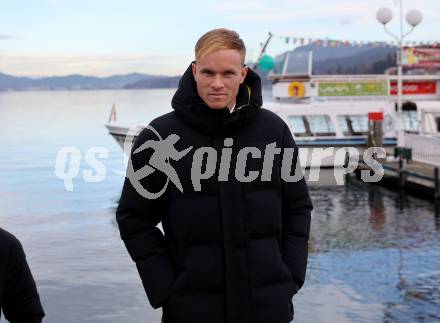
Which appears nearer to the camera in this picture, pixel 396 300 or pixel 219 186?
pixel 219 186

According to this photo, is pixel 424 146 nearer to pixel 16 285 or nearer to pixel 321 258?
pixel 321 258

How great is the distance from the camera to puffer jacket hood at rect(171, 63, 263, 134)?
3.09 m

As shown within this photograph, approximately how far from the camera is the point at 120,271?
1306 centimetres

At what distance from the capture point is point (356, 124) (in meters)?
30.2

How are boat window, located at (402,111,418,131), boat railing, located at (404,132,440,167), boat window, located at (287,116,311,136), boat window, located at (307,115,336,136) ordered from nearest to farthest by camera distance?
1. boat railing, located at (404,132,440,167)
2. boat window, located at (287,116,311,136)
3. boat window, located at (307,115,336,136)
4. boat window, located at (402,111,418,131)

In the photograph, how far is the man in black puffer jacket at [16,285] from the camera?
9.32 feet

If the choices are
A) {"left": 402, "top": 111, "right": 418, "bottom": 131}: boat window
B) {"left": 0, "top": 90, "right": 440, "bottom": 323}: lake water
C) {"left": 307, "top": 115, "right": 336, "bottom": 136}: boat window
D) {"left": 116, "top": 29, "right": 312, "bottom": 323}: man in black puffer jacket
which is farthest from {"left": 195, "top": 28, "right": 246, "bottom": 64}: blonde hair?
{"left": 402, "top": 111, "right": 418, "bottom": 131}: boat window

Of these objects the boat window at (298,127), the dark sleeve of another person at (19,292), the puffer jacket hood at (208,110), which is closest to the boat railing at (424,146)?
the boat window at (298,127)

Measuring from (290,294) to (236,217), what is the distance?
0.41 meters

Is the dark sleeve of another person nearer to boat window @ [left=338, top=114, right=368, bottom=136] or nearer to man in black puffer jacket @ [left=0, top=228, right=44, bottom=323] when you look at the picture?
man in black puffer jacket @ [left=0, top=228, right=44, bottom=323]

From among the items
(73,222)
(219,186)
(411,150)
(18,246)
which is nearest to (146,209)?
(219,186)

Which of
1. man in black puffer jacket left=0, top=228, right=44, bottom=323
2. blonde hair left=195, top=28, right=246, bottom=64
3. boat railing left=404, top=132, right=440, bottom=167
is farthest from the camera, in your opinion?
boat railing left=404, top=132, right=440, bottom=167

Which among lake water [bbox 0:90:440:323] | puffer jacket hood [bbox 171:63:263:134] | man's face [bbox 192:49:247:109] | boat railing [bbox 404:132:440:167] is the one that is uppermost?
man's face [bbox 192:49:247:109]

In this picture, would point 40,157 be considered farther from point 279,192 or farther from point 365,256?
point 279,192
